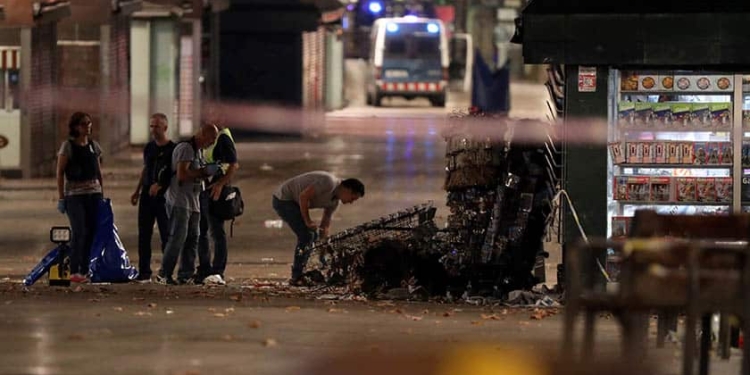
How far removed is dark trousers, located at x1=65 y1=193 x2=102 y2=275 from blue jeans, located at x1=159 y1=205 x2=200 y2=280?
65 centimetres

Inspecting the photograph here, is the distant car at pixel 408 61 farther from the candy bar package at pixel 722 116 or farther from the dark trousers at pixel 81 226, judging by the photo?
the candy bar package at pixel 722 116

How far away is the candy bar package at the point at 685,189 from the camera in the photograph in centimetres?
1348

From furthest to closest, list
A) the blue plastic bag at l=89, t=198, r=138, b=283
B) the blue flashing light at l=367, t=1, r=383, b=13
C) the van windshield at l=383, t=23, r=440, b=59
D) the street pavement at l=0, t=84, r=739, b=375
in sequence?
1. the blue flashing light at l=367, t=1, r=383, b=13
2. the van windshield at l=383, t=23, r=440, b=59
3. the blue plastic bag at l=89, t=198, r=138, b=283
4. the street pavement at l=0, t=84, r=739, b=375

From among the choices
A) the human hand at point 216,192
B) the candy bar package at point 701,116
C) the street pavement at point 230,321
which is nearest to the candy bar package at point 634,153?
the candy bar package at point 701,116

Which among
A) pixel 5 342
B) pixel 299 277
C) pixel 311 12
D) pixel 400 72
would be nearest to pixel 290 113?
pixel 311 12

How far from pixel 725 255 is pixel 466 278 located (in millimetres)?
4789

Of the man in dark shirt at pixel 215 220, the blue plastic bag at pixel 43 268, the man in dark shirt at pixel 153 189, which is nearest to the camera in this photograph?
the blue plastic bag at pixel 43 268

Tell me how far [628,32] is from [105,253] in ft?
16.0

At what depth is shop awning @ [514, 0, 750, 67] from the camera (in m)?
13.0

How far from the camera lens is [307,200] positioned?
14.9 meters

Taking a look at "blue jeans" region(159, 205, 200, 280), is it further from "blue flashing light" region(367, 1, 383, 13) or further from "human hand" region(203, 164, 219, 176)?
"blue flashing light" region(367, 1, 383, 13)

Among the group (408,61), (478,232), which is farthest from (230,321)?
(408,61)

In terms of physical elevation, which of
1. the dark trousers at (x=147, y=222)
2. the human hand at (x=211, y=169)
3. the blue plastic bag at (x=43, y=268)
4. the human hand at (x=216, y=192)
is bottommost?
the blue plastic bag at (x=43, y=268)

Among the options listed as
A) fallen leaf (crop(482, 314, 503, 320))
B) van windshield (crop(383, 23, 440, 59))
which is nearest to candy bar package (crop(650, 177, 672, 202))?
fallen leaf (crop(482, 314, 503, 320))
